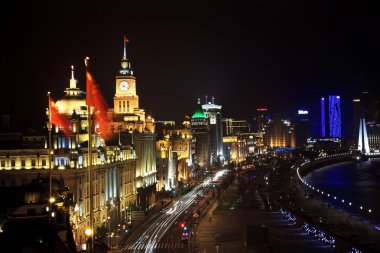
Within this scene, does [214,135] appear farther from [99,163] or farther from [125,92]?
[99,163]

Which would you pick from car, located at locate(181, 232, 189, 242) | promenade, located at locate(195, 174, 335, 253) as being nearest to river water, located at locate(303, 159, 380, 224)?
promenade, located at locate(195, 174, 335, 253)

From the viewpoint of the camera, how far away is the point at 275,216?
59438 mm

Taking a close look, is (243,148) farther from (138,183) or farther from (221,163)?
(138,183)

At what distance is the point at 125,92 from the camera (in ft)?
230

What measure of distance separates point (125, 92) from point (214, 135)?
66.4 m

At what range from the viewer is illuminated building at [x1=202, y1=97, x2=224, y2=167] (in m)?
132

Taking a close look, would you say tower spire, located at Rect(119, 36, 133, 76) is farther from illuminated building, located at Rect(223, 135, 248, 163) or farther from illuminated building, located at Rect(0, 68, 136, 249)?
illuminated building, located at Rect(223, 135, 248, 163)

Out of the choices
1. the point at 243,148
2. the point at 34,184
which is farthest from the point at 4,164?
the point at 243,148

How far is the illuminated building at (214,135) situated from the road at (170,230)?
6099cm

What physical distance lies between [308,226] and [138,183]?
1916 cm

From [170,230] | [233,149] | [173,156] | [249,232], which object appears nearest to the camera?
[249,232]

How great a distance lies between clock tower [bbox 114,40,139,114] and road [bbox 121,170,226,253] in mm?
12730

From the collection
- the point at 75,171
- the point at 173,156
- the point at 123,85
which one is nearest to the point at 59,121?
the point at 75,171

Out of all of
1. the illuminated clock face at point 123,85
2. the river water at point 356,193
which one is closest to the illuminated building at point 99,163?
the illuminated clock face at point 123,85
